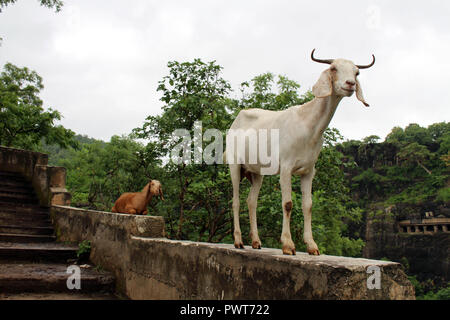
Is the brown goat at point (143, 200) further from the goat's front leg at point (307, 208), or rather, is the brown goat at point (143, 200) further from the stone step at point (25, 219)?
the goat's front leg at point (307, 208)

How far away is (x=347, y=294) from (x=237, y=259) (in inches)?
39.6

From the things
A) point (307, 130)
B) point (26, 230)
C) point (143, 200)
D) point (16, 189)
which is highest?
point (307, 130)

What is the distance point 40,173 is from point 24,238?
3.20m

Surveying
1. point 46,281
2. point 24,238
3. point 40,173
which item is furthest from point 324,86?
point 40,173

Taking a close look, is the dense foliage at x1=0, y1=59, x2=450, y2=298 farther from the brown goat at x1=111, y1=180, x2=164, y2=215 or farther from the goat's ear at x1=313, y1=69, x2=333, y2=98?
the goat's ear at x1=313, y1=69, x2=333, y2=98

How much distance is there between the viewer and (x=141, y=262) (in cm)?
431

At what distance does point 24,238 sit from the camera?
7070 mm

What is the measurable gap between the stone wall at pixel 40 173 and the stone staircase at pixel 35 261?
389mm

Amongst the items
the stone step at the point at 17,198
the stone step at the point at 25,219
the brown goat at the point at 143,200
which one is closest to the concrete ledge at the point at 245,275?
the brown goat at the point at 143,200

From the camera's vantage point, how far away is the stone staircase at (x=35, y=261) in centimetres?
443

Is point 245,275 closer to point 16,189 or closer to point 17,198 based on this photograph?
point 17,198

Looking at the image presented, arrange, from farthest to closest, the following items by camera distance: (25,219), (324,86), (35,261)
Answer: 1. (25,219)
2. (35,261)
3. (324,86)
